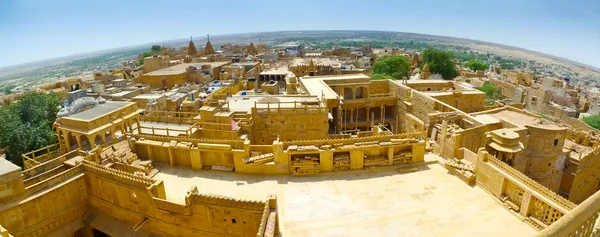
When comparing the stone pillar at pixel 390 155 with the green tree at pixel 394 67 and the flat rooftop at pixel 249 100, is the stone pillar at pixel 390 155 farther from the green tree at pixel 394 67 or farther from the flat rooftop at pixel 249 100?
the green tree at pixel 394 67

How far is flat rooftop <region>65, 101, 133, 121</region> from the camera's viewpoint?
813 inches

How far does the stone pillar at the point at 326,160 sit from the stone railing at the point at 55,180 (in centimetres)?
1460

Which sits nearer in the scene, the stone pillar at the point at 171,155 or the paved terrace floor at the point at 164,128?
the stone pillar at the point at 171,155

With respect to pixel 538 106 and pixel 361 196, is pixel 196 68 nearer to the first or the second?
pixel 361 196

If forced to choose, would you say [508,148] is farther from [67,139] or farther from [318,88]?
[67,139]

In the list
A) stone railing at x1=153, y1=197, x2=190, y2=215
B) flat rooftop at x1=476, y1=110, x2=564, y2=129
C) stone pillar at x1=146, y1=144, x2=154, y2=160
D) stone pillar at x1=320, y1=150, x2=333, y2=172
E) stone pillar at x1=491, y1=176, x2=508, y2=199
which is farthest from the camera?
flat rooftop at x1=476, y1=110, x2=564, y2=129

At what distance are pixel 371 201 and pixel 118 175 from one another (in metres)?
14.0

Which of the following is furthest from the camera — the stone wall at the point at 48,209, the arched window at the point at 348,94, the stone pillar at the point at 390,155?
the arched window at the point at 348,94

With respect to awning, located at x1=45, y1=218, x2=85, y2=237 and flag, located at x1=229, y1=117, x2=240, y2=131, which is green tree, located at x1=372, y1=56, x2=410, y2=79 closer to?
flag, located at x1=229, y1=117, x2=240, y2=131

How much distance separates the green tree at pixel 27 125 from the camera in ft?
77.8

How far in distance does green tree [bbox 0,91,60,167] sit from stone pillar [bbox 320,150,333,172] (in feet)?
73.2

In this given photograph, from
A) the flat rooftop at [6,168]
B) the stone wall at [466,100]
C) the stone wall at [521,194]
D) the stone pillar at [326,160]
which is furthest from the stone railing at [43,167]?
the stone wall at [466,100]

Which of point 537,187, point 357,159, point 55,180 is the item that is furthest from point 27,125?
point 537,187

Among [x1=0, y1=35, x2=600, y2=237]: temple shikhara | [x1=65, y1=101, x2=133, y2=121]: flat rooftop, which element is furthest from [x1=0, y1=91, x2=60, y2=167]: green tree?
[x1=65, y1=101, x2=133, y2=121]: flat rooftop
